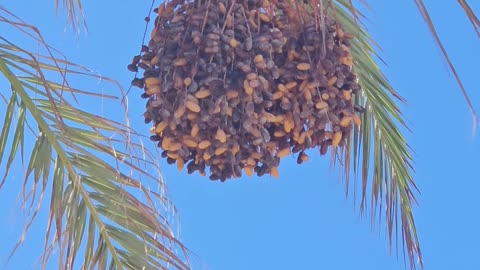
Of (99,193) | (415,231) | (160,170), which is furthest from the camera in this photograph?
(415,231)

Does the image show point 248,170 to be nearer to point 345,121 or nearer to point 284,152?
point 284,152

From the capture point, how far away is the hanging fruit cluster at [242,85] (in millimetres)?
1440

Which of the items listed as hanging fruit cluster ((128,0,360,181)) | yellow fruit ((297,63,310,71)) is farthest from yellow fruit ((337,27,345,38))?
yellow fruit ((297,63,310,71))

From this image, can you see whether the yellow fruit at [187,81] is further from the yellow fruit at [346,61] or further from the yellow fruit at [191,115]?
the yellow fruit at [346,61]

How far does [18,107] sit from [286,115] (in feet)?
2.08

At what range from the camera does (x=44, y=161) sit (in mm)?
1794

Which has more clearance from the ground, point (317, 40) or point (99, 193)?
point (317, 40)

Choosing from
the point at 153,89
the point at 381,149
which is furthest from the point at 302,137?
the point at 381,149

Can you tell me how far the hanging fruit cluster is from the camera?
4.73ft

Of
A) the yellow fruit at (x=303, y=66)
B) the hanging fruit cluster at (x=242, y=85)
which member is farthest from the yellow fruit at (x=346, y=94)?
the yellow fruit at (x=303, y=66)

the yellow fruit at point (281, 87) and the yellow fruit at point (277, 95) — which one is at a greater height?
the yellow fruit at point (281, 87)

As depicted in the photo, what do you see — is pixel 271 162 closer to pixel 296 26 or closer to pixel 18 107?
pixel 296 26

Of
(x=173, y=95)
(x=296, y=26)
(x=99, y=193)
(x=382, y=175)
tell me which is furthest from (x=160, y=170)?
(x=382, y=175)

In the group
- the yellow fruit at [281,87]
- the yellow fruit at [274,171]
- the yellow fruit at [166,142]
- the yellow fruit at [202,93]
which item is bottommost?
the yellow fruit at [166,142]
